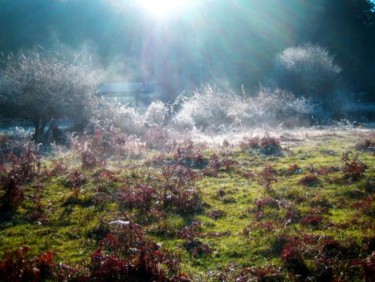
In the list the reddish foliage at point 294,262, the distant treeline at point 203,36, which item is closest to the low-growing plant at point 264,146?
the reddish foliage at point 294,262

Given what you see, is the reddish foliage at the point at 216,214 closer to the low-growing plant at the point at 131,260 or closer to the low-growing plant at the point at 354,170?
the low-growing plant at the point at 131,260

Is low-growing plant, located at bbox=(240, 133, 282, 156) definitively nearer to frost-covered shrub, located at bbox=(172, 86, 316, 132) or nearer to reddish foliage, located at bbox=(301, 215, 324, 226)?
reddish foliage, located at bbox=(301, 215, 324, 226)

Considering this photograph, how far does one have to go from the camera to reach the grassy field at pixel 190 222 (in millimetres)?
5699

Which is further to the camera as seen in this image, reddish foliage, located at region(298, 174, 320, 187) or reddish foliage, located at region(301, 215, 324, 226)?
reddish foliage, located at region(298, 174, 320, 187)

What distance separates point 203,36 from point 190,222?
53.6 metres

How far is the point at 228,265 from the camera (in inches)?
235

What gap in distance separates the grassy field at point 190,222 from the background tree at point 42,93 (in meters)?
12.2

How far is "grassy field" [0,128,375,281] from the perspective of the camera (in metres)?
5.70

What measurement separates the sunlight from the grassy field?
53.3 meters

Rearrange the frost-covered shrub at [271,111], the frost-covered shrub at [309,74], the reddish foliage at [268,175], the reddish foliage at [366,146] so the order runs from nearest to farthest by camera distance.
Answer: the reddish foliage at [268,175] < the reddish foliage at [366,146] < the frost-covered shrub at [271,111] < the frost-covered shrub at [309,74]

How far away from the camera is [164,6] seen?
63250mm

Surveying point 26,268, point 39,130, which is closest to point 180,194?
point 26,268

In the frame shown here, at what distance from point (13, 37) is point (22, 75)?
3985cm

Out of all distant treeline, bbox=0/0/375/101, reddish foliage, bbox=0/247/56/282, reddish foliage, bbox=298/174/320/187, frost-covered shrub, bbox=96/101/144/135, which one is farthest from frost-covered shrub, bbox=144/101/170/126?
distant treeline, bbox=0/0/375/101
